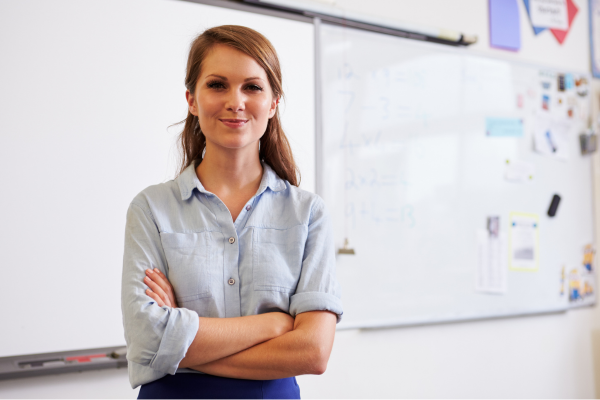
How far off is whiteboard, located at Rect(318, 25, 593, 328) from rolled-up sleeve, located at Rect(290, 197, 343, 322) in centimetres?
82

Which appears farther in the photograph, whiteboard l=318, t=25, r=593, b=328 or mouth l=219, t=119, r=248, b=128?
whiteboard l=318, t=25, r=593, b=328

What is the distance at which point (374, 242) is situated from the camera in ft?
6.63

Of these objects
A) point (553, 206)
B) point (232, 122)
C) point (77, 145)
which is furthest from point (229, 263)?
point (553, 206)

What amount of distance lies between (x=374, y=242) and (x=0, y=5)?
1.51 metres

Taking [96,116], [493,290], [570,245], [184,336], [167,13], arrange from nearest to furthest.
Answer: [184,336] < [96,116] < [167,13] < [493,290] < [570,245]

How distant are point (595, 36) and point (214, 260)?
2655 millimetres

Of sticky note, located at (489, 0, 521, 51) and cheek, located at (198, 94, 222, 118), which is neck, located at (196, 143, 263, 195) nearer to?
cheek, located at (198, 94, 222, 118)

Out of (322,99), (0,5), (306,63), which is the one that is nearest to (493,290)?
(322,99)

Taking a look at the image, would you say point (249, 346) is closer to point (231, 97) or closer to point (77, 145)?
point (231, 97)

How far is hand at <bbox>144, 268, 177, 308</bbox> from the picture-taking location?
964 mm

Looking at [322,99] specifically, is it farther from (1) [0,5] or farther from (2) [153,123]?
(1) [0,5]

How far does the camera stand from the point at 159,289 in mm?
977

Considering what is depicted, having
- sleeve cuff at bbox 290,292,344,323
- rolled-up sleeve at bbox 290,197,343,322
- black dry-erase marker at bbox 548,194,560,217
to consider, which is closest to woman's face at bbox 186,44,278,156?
rolled-up sleeve at bbox 290,197,343,322

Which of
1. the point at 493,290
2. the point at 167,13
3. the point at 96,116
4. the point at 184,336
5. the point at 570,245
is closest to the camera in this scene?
the point at 184,336
